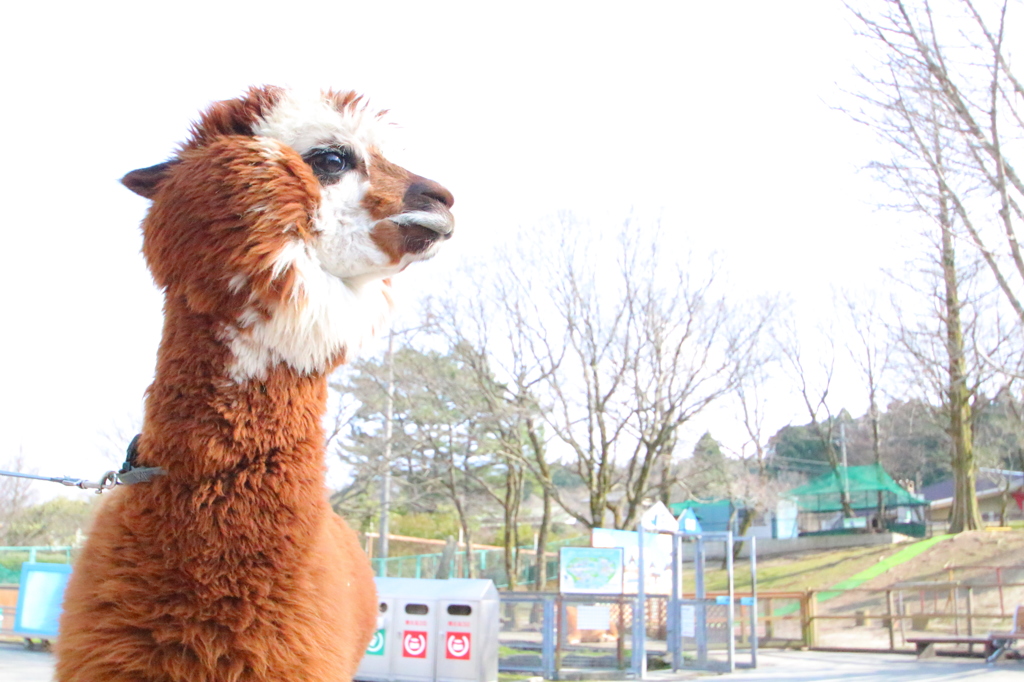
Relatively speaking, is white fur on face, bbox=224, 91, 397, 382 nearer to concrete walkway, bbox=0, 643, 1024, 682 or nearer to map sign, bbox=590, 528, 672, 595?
concrete walkway, bbox=0, 643, 1024, 682

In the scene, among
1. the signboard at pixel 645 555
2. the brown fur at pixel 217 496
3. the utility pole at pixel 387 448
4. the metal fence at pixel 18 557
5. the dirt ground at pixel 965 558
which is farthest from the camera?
the dirt ground at pixel 965 558

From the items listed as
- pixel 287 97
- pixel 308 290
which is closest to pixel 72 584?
pixel 308 290

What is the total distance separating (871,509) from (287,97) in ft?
157

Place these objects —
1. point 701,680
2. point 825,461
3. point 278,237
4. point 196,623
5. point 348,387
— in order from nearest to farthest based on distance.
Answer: point 196,623, point 278,237, point 701,680, point 348,387, point 825,461

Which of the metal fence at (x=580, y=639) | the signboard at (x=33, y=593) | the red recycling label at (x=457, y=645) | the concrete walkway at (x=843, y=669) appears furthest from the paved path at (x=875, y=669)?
the signboard at (x=33, y=593)

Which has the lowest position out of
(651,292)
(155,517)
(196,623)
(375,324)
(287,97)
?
(196,623)

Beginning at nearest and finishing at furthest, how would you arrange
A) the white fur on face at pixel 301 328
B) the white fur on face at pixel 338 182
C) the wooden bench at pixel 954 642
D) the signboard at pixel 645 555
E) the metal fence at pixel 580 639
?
the white fur on face at pixel 301 328
the white fur on face at pixel 338 182
the metal fence at pixel 580 639
the wooden bench at pixel 954 642
the signboard at pixel 645 555

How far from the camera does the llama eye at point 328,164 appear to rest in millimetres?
2238

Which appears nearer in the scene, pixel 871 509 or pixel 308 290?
pixel 308 290

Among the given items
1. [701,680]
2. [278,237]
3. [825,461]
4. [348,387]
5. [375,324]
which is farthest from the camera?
Answer: [825,461]

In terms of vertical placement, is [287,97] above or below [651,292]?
below

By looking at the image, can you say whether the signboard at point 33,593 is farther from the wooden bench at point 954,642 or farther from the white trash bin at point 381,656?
the wooden bench at point 954,642

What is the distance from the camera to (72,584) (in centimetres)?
207

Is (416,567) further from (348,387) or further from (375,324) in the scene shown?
(375,324)
